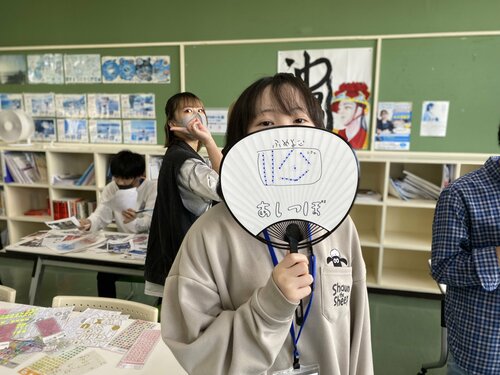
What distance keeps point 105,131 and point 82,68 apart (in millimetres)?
688

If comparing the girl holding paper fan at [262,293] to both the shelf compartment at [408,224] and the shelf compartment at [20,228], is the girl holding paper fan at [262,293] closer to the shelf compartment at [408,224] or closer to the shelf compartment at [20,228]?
the shelf compartment at [408,224]

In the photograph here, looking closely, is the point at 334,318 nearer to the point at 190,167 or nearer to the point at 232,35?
the point at 190,167

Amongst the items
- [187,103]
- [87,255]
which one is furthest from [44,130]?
[187,103]

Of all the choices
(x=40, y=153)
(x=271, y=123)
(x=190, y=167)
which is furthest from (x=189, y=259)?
(x=40, y=153)

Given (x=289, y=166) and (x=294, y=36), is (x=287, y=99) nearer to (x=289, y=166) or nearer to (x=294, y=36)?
(x=289, y=166)

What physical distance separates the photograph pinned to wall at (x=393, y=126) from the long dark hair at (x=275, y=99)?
2590mm

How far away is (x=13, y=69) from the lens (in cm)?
395

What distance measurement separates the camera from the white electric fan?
3.74 meters

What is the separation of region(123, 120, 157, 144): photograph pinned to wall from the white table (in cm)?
160

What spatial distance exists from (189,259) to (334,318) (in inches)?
13.0

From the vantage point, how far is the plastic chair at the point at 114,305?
154cm

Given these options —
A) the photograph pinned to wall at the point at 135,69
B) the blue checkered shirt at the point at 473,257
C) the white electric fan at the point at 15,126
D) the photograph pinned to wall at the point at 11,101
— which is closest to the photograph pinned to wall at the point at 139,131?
the photograph pinned to wall at the point at 135,69

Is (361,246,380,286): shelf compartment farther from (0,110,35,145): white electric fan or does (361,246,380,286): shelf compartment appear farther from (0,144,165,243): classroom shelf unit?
(0,110,35,145): white electric fan

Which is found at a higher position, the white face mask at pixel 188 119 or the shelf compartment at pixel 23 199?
the white face mask at pixel 188 119
